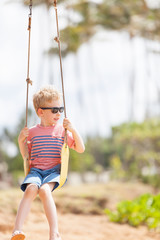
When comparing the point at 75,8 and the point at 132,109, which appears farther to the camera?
the point at 132,109

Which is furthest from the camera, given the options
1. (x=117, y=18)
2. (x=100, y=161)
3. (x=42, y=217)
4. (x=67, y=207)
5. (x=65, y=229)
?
(x=100, y=161)

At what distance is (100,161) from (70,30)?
10.5 metres

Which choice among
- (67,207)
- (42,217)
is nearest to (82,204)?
(67,207)

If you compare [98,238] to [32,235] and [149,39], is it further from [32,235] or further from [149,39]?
[149,39]

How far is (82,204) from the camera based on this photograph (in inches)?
332

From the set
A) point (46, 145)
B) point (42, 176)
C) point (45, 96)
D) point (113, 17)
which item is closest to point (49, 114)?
point (45, 96)

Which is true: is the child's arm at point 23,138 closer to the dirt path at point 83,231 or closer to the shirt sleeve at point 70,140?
the shirt sleeve at point 70,140

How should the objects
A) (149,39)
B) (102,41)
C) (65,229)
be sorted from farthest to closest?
(102,41) < (149,39) < (65,229)

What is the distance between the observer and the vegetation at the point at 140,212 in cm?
680

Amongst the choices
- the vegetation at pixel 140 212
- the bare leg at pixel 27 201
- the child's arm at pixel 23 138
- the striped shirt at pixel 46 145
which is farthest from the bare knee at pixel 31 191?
the vegetation at pixel 140 212

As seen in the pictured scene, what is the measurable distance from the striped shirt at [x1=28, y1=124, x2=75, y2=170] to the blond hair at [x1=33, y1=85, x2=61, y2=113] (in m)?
0.24

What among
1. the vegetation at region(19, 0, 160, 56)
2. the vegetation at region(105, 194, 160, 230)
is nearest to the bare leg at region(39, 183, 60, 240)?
the vegetation at region(105, 194, 160, 230)

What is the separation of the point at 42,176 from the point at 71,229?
301 cm

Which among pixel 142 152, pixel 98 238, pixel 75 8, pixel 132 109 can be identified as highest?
pixel 75 8
